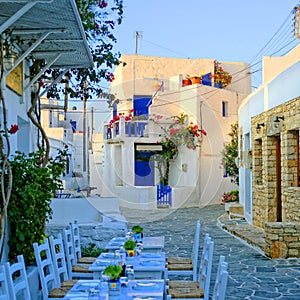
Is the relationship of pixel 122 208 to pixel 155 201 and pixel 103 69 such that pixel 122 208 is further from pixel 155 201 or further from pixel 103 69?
pixel 103 69

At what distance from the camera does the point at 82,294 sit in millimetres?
4570

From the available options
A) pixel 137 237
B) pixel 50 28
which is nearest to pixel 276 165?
pixel 137 237

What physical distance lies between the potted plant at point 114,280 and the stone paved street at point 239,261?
2873 mm

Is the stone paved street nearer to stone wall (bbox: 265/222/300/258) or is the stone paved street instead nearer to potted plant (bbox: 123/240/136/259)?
stone wall (bbox: 265/222/300/258)

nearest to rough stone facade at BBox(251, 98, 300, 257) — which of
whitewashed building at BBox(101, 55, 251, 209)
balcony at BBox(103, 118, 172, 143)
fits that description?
whitewashed building at BBox(101, 55, 251, 209)

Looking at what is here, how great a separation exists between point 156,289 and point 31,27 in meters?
3.55

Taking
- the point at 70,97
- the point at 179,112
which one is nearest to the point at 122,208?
the point at 179,112

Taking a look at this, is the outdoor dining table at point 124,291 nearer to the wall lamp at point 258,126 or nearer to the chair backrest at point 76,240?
the chair backrest at point 76,240

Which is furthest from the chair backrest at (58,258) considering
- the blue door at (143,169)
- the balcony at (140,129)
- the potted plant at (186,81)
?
the potted plant at (186,81)

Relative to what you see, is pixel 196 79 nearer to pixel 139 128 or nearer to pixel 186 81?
pixel 186 81

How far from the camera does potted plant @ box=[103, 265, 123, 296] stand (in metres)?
4.54

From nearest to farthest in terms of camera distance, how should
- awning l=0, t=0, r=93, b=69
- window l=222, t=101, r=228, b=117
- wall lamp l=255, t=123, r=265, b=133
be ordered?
awning l=0, t=0, r=93, b=69, wall lamp l=255, t=123, r=265, b=133, window l=222, t=101, r=228, b=117

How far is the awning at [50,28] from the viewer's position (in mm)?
5211

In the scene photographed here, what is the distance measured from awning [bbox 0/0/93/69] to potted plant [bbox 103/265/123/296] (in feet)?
8.33
